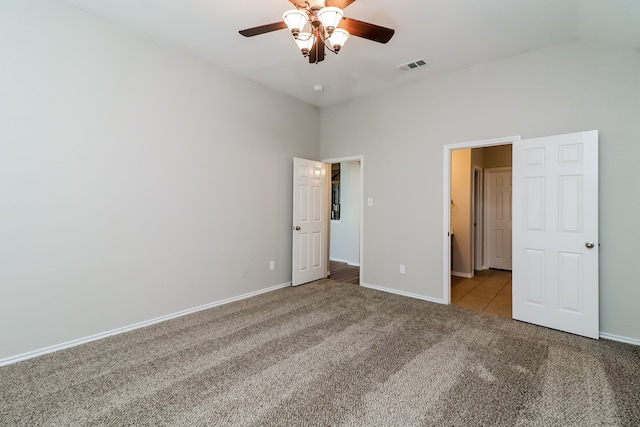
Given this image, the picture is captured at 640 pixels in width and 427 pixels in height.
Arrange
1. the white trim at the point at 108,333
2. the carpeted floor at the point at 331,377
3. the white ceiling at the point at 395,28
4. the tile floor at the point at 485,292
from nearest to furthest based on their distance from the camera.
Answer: the carpeted floor at the point at 331,377, the white trim at the point at 108,333, the white ceiling at the point at 395,28, the tile floor at the point at 485,292

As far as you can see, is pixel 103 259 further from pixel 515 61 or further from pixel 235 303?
pixel 515 61

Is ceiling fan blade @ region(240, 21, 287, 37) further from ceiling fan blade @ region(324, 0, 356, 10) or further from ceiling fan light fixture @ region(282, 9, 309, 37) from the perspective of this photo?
ceiling fan blade @ region(324, 0, 356, 10)

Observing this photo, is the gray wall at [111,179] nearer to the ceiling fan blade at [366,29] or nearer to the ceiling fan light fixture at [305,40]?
the ceiling fan light fixture at [305,40]

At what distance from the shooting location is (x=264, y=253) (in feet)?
13.8

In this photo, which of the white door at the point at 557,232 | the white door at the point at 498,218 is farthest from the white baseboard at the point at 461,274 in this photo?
the white door at the point at 557,232

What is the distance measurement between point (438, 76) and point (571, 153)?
1779mm

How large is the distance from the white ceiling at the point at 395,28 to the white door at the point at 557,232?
999 mm

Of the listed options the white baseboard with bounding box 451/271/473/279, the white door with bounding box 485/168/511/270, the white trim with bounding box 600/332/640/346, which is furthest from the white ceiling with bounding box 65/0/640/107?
the white baseboard with bounding box 451/271/473/279

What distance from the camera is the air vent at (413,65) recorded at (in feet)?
11.2

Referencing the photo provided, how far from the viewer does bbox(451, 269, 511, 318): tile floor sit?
3.63 metres

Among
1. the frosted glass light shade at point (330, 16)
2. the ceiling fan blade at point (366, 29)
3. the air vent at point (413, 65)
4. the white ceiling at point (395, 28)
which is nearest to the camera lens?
the frosted glass light shade at point (330, 16)

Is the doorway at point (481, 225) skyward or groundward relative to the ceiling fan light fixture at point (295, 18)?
groundward

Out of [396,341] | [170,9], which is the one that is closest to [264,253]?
[396,341]

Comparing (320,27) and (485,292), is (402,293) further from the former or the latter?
(320,27)
